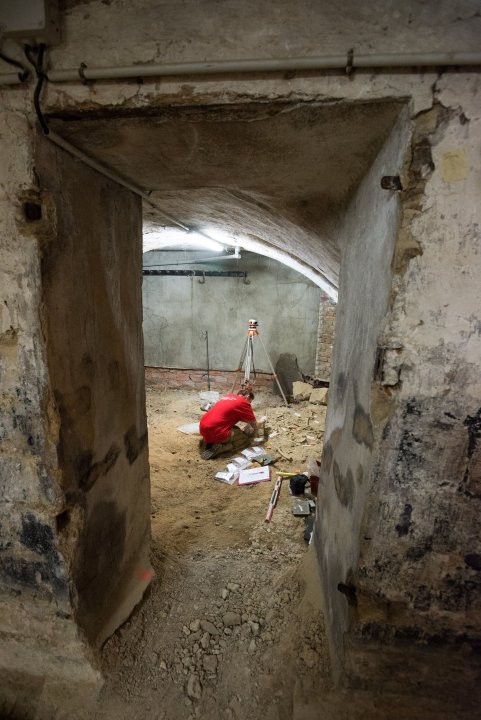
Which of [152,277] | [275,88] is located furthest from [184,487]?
[152,277]

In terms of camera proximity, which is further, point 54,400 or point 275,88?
point 54,400

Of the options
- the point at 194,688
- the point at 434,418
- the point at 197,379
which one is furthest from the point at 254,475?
the point at 197,379

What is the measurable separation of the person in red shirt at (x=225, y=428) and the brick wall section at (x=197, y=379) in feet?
7.70

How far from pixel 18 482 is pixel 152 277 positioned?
21.1 ft

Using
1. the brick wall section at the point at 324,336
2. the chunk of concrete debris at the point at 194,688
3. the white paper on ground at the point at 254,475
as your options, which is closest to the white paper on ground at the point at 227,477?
the white paper on ground at the point at 254,475

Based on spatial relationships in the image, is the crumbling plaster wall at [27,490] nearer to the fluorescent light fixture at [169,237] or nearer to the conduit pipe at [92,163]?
the conduit pipe at [92,163]

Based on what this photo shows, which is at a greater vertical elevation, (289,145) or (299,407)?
(289,145)

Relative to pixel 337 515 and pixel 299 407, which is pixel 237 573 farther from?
pixel 299 407

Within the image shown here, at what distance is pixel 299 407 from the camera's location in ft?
20.7

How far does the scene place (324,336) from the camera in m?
6.51

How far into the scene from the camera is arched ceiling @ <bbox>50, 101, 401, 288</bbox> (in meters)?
1.10

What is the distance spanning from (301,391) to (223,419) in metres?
2.57

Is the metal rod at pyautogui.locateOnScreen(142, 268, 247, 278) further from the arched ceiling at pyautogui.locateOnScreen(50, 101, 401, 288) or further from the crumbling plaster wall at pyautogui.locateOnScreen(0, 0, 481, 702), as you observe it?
the crumbling plaster wall at pyautogui.locateOnScreen(0, 0, 481, 702)

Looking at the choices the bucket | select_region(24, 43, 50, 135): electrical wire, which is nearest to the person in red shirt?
the bucket
